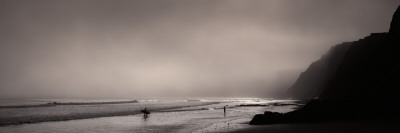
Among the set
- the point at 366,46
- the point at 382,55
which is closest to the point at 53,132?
the point at 382,55

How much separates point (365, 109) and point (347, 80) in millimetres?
42513

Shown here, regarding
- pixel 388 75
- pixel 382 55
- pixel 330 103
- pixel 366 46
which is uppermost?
pixel 366 46

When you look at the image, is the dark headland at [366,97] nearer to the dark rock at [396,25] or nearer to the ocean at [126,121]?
the dark rock at [396,25]

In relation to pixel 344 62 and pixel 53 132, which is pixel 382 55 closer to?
pixel 344 62

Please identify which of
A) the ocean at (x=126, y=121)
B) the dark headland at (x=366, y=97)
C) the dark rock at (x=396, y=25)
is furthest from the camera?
the dark rock at (x=396, y=25)

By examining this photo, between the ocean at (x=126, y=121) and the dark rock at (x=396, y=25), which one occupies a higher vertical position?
the dark rock at (x=396, y=25)

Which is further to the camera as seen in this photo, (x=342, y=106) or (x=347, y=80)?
(x=347, y=80)

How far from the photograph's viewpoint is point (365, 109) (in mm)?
33406

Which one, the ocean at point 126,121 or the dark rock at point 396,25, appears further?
the dark rock at point 396,25

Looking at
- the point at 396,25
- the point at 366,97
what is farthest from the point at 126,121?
the point at 396,25

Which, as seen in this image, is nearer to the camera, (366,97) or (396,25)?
(366,97)

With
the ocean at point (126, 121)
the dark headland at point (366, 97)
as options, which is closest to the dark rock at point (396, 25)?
the dark headland at point (366, 97)

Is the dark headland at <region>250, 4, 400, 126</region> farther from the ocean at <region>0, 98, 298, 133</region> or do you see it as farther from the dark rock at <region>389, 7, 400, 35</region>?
the ocean at <region>0, 98, 298, 133</region>

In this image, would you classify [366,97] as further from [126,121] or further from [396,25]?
[126,121]
